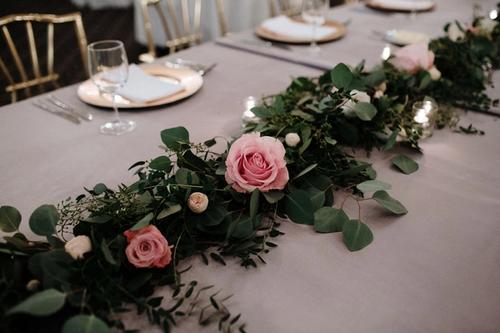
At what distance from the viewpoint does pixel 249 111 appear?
1.06m

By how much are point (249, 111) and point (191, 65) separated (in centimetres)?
48

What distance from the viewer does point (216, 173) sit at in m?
0.73

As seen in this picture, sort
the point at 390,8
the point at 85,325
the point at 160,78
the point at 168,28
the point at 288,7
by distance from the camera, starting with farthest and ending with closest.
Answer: the point at 288,7
the point at 168,28
the point at 390,8
the point at 160,78
the point at 85,325

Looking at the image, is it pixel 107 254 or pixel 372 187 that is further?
pixel 372 187

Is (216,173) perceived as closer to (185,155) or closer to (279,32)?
(185,155)

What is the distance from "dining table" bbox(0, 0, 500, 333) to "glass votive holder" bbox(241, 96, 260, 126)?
3 cm

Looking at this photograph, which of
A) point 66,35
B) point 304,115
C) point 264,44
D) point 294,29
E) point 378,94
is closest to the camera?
point 304,115

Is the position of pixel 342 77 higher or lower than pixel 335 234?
higher

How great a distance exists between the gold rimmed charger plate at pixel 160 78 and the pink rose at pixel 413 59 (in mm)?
555

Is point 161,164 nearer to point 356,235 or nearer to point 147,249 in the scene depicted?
point 147,249

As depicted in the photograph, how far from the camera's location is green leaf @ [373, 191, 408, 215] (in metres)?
0.75

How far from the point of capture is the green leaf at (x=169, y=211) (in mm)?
638

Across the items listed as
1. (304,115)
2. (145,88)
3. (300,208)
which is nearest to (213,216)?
(300,208)

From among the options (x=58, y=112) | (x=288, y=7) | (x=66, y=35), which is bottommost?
(x=66, y=35)
